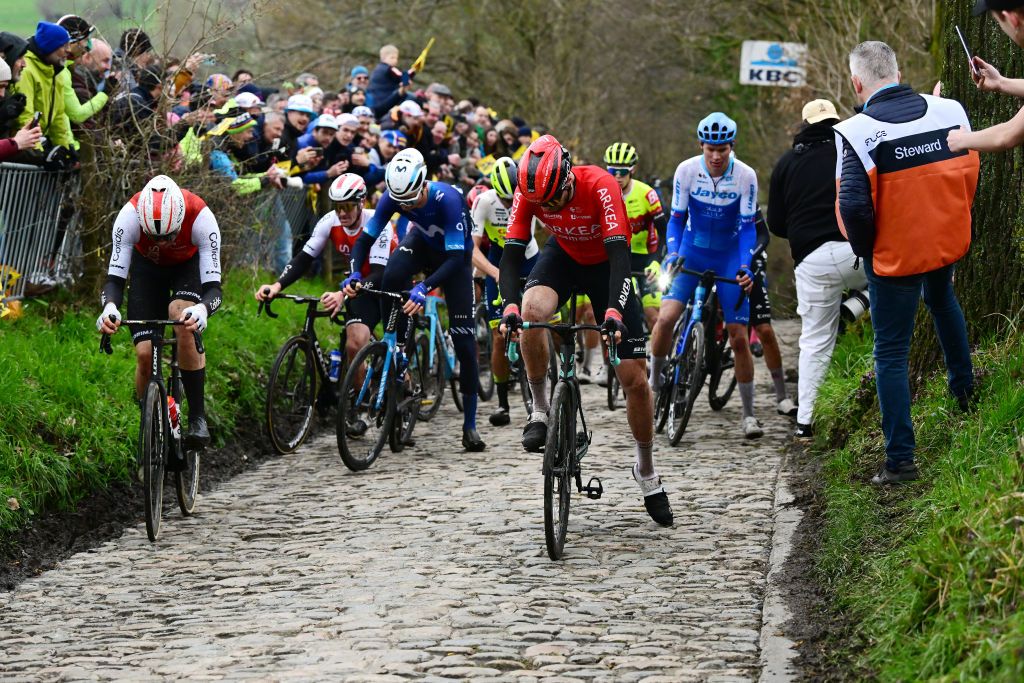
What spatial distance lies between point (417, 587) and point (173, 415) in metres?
2.52

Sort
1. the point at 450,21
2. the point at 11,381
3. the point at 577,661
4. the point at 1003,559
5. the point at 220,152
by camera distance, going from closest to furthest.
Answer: the point at 1003,559 → the point at 577,661 → the point at 11,381 → the point at 220,152 → the point at 450,21

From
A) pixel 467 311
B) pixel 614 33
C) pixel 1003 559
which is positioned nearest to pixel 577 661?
pixel 1003 559

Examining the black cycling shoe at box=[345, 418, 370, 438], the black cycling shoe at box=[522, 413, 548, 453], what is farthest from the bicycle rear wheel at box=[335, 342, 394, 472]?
the black cycling shoe at box=[522, 413, 548, 453]

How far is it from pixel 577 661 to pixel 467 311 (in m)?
5.95

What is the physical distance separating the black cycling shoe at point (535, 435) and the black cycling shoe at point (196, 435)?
8.38 ft

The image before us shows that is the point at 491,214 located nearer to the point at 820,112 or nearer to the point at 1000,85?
the point at 820,112

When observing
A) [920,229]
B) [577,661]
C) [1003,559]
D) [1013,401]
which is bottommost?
[577,661]

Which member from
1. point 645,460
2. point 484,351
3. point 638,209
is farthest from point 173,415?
point 484,351

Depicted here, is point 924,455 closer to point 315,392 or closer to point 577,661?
point 577,661

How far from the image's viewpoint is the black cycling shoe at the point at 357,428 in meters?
10.8

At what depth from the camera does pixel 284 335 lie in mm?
14703

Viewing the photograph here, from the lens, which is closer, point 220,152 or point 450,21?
point 220,152

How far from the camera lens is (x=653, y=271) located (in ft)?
42.9

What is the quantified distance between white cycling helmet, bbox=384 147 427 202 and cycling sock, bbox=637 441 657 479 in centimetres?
345
